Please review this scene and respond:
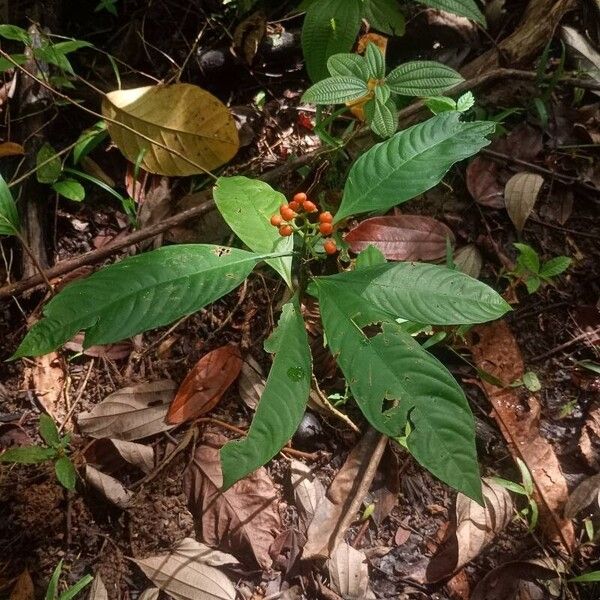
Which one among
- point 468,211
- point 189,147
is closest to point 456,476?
point 468,211

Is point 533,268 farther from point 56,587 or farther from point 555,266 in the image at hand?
point 56,587

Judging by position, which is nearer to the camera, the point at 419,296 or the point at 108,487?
the point at 419,296

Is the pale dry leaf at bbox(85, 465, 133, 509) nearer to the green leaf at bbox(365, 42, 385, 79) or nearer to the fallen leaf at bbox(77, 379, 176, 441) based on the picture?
the fallen leaf at bbox(77, 379, 176, 441)

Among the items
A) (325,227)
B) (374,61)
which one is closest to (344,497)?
(325,227)

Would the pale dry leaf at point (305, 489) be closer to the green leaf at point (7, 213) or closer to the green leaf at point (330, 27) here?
the green leaf at point (7, 213)

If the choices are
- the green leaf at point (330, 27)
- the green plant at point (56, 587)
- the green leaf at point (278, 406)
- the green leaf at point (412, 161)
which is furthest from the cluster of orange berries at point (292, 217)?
the green plant at point (56, 587)
